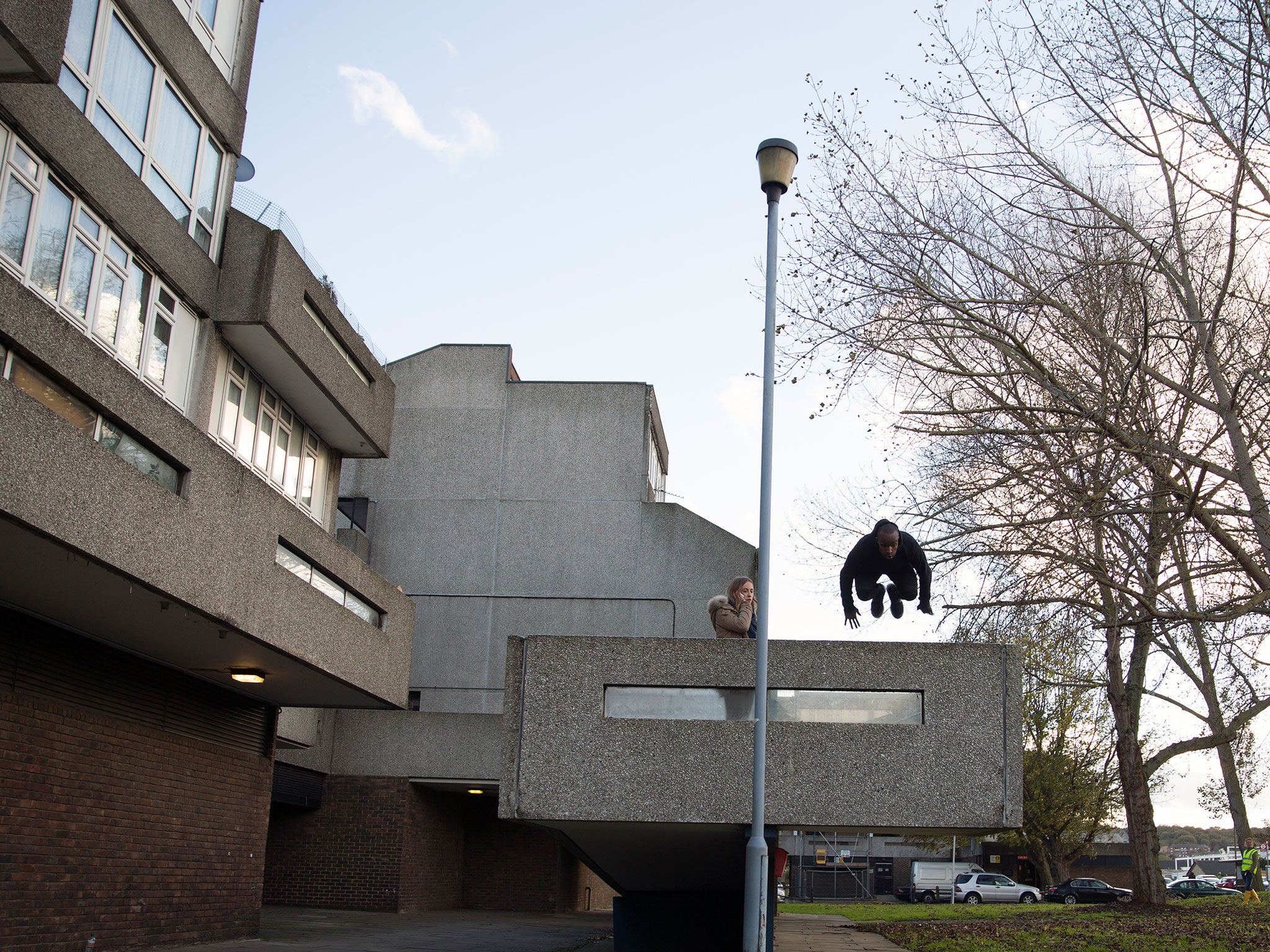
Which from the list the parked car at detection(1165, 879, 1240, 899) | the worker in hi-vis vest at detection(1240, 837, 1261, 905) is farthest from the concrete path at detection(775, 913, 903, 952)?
the parked car at detection(1165, 879, 1240, 899)

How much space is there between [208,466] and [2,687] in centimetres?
276

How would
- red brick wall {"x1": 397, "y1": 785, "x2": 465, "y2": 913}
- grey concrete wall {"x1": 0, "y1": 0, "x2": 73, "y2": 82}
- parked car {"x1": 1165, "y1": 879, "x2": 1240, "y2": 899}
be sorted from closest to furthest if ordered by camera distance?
grey concrete wall {"x1": 0, "y1": 0, "x2": 73, "y2": 82}
red brick wall {"x1": 397, "y1": 785, "x2": 465, "y2": 913}
parked car {"x1": 1165, "y1": 879, "x2": 1240, "y2": 899}

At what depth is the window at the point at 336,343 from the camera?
14.7 m

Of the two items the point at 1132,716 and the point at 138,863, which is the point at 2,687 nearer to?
the point at 138,863

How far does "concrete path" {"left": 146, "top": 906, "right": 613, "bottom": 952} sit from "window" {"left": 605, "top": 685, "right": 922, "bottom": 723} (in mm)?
6508

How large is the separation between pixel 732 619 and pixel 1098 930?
34.7 feet

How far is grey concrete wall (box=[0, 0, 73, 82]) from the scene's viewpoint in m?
7.62

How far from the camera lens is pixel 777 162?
30.0ft

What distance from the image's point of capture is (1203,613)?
11.6 m

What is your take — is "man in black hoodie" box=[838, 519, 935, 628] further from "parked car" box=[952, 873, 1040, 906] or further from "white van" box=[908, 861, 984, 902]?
"white van" box=[908, 861, 984, 902]

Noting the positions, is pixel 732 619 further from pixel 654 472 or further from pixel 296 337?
pixel 654 472

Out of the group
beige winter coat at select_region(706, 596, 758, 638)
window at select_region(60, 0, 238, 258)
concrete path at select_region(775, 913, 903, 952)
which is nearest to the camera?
beige winter coat at select_region(706, 596, 758, 638)

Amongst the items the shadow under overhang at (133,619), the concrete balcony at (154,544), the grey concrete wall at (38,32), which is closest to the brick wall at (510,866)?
the shadow under overhang at (133,619)

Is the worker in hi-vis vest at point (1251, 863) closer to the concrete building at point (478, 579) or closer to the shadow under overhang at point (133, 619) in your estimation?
the concrete building at point (478, 579)
